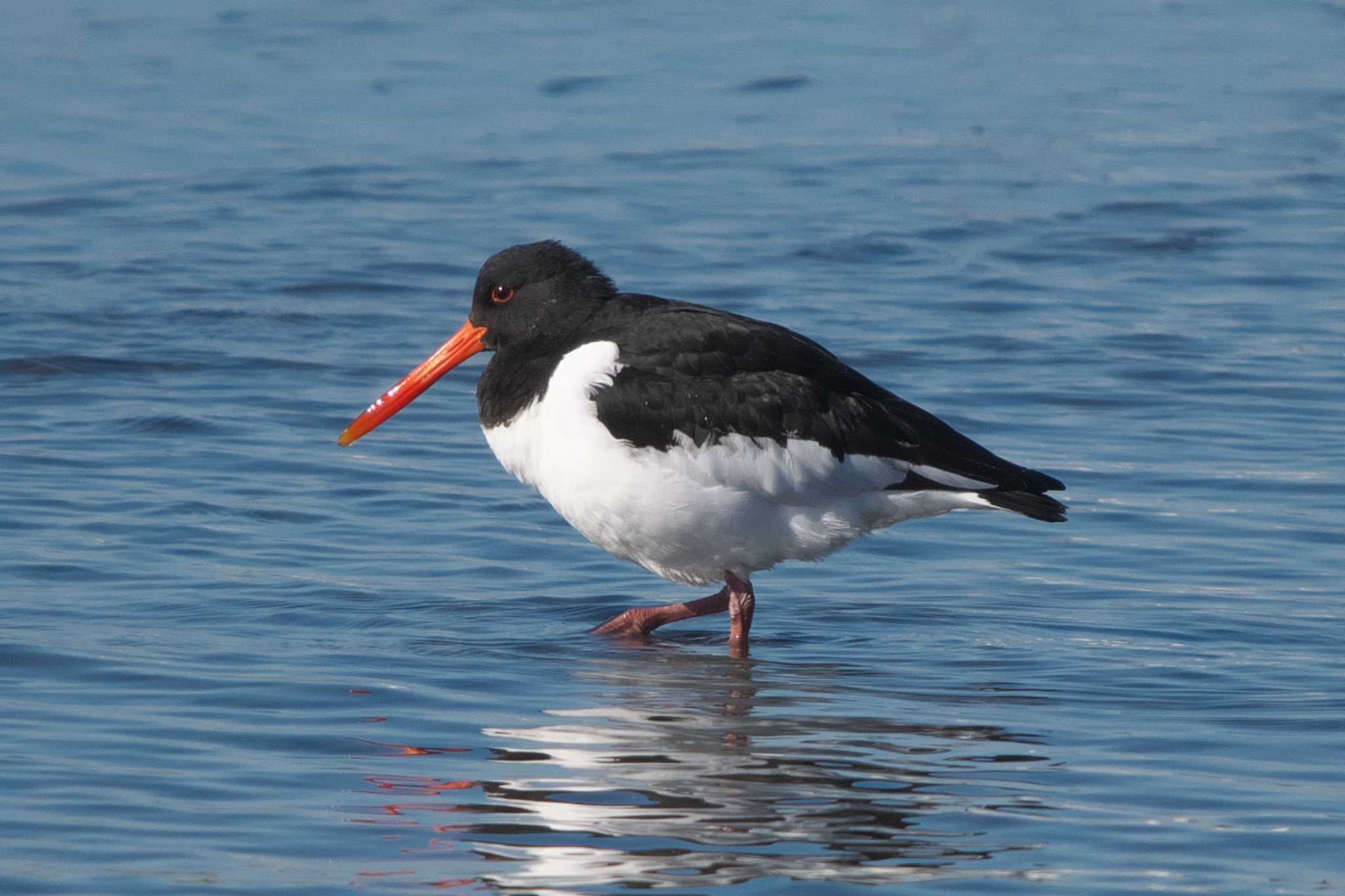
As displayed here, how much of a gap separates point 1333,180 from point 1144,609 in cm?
872

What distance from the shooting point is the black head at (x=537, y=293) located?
24.8 ft

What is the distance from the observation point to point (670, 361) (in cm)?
715

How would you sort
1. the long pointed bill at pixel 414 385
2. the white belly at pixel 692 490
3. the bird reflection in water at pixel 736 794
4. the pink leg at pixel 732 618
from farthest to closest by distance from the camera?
the long pointed bill at pixel 414 385, the pink leg at pixel 732 618, the white belly at pixel 692 490, the bird reflection in water at pixel 736 794

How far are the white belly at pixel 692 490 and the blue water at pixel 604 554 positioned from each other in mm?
377

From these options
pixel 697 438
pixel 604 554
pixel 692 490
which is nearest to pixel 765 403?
pixel 697 438

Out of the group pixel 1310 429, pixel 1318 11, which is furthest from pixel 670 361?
pixel 1318 11

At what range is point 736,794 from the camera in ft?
18.7

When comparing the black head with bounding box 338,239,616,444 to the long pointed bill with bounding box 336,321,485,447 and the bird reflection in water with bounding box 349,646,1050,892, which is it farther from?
the bird reflection in water with bounding box 349,646,1050,892

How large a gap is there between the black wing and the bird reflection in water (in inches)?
35.1

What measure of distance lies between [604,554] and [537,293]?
1.48 m

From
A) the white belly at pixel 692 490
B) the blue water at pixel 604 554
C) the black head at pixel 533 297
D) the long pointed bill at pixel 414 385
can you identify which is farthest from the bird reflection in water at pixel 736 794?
the long pointed bill at pixel 414 385

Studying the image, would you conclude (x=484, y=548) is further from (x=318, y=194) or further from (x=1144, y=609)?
(x=318, y=194)

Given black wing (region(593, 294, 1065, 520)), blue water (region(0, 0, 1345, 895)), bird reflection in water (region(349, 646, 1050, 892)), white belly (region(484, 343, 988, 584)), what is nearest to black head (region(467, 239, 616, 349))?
black wing (region(593, 294, 1065, 520))

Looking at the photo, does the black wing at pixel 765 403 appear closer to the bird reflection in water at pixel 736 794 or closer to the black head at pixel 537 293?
the black head at pixel 537 293
